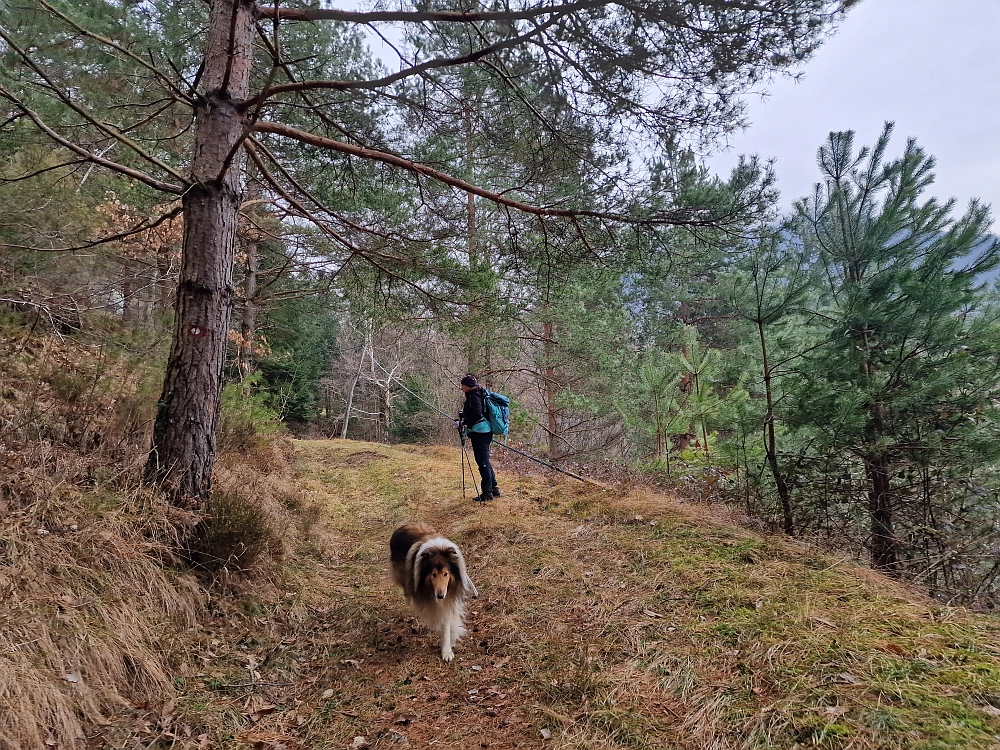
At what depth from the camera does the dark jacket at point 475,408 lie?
7.01 meters

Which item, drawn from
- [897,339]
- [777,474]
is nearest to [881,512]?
[777,474]

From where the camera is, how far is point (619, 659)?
9.55ft

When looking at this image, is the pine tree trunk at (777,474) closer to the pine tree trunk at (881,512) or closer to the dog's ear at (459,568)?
the pine tree trunk at (881,512)

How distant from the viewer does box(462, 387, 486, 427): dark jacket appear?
7.01 m

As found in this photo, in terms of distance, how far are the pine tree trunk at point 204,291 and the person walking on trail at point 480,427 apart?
11.4 ft

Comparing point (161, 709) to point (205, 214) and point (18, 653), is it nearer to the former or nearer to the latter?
point (18, 653)

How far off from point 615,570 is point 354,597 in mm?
2385

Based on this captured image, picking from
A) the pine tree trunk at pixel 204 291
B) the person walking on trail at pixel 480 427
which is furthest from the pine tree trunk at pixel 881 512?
the pine tree trunk at pixel 204 291

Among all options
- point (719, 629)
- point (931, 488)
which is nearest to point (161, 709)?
point (719, 629)

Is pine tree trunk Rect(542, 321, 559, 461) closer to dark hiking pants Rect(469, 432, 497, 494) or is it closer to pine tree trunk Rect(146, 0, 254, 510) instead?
dark hiking pants Rect(469, 432, 497, 494)

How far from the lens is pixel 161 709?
2484 millimetres

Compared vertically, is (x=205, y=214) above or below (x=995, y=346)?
above

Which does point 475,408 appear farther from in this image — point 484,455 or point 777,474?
point 777,474

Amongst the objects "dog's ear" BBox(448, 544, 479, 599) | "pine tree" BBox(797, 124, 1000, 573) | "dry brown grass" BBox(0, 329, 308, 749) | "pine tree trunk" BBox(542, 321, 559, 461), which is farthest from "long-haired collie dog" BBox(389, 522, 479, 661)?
"pine tree trunk" BBox(542, 321, 559, 461)
